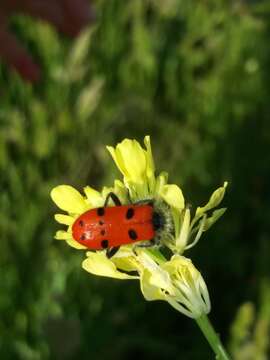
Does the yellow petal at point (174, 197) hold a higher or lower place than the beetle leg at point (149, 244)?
higher

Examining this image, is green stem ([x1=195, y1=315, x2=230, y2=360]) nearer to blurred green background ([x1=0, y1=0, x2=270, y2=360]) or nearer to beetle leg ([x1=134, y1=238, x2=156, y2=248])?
beetle leg ([x1=134, y1=238, x2=156, y2=248])

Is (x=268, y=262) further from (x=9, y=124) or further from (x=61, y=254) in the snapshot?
(x=9, y=124)

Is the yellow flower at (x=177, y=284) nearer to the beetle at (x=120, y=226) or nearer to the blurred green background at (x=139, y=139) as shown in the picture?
the beetle at (x=120, y=226)

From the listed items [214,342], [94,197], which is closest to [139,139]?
[94,197]

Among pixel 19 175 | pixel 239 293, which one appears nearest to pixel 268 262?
pixel 239 293

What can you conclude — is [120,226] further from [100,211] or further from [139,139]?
[139,139]

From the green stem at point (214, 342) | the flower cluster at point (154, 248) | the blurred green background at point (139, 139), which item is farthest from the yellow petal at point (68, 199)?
the blurred green background at point (139, 139)

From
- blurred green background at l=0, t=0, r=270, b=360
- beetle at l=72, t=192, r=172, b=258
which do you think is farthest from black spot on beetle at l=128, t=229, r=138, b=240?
blurred green background at l=0, t=0, r=270, b=360

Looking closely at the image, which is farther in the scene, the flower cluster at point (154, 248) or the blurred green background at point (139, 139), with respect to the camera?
the blurred green background at point (139, 139)
